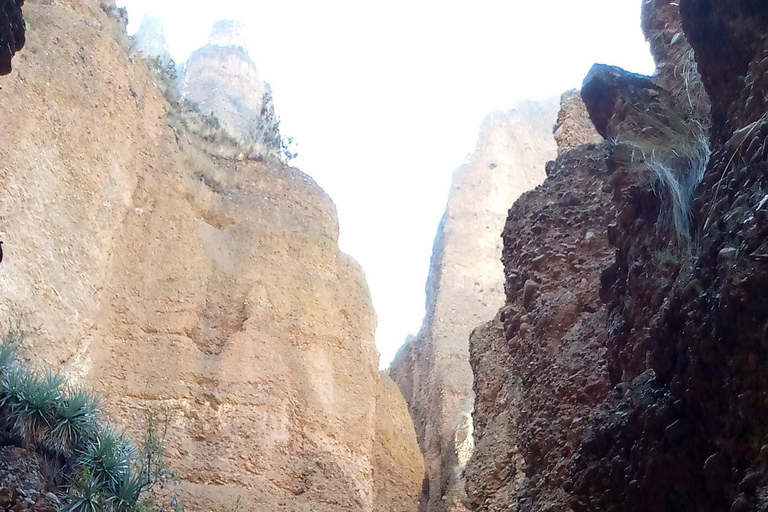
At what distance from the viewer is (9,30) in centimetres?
491

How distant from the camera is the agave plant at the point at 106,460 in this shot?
8.42m

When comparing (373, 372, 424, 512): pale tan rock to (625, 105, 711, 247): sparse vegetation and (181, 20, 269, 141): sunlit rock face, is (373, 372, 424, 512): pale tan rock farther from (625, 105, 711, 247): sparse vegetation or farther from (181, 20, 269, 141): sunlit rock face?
(181, 20, 269, 141): sunlit rock face

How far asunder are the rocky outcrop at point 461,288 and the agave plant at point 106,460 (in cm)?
674

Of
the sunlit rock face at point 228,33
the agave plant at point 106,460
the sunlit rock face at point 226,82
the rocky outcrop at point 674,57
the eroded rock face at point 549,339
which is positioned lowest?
the agave plant at point 106,460

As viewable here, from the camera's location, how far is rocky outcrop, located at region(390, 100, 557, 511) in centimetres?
1948

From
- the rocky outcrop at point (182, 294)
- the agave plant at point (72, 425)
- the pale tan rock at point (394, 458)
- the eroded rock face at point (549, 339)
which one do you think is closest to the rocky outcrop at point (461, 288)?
the pale tan rock at point (394, 458)

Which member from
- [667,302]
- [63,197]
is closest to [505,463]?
[667,302]

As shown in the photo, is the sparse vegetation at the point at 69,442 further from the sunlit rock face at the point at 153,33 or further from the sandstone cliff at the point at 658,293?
the sunlit rock face at the point at 153,33

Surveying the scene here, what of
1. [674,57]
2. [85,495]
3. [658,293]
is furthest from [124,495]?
[674,57]

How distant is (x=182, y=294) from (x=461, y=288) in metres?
15.7

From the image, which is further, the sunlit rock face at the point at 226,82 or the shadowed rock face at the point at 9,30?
the sunlit rock face at the point at 226,82

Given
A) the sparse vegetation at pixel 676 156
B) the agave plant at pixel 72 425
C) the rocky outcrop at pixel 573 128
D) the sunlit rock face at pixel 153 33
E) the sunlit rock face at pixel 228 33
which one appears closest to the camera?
the sparse vegetation at pixel 676 156

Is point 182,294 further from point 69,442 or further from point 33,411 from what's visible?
point 33,411

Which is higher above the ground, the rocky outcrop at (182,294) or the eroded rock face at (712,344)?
the rocky outcrop at (182,294)
